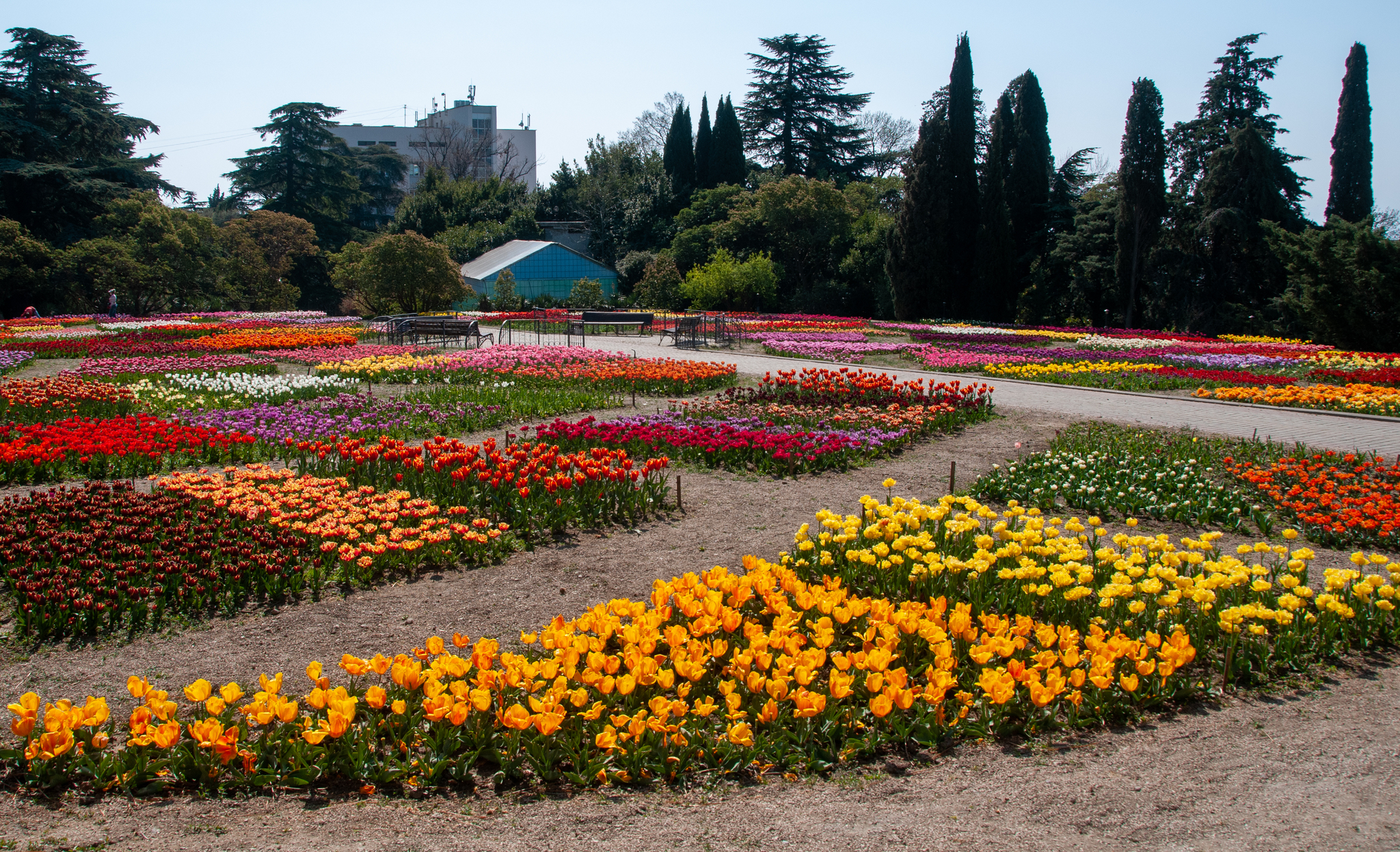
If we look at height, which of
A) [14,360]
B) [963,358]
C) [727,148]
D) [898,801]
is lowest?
[898,801]

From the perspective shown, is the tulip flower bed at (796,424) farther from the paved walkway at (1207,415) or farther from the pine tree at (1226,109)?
the pine tree at (1226,109)

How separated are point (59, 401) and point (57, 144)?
125 feet

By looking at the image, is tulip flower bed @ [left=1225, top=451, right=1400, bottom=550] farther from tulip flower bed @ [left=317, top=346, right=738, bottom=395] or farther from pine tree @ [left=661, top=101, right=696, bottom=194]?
pine tree @ [left=661, top=101, right=696, bottom=194]

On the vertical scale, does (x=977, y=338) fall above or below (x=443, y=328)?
below

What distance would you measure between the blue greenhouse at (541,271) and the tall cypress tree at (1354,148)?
34.8 metres

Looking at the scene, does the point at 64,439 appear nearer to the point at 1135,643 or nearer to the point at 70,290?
the point at 1135,643

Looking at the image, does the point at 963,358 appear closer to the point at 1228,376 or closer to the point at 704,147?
the point at 1228,376

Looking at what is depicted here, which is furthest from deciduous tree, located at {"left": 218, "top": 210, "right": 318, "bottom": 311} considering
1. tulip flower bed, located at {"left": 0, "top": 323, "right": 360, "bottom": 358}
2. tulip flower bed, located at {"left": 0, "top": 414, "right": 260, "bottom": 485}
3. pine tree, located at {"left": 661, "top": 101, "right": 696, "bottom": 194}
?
tulip flower bed, located at {"left": 0, "top": 414, "right": 260, "bottom": 485}

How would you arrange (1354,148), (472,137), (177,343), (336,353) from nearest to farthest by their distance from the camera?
(336,353) < (177,343) < (1354,148) < (472,137)

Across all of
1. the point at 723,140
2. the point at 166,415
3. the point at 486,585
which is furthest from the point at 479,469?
the point at 723,140

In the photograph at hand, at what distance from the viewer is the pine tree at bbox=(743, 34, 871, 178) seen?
5369cm

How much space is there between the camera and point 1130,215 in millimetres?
30766

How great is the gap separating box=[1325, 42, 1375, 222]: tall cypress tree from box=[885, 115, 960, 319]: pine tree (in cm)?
1554

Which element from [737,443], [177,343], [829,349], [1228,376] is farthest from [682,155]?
[737,443]
